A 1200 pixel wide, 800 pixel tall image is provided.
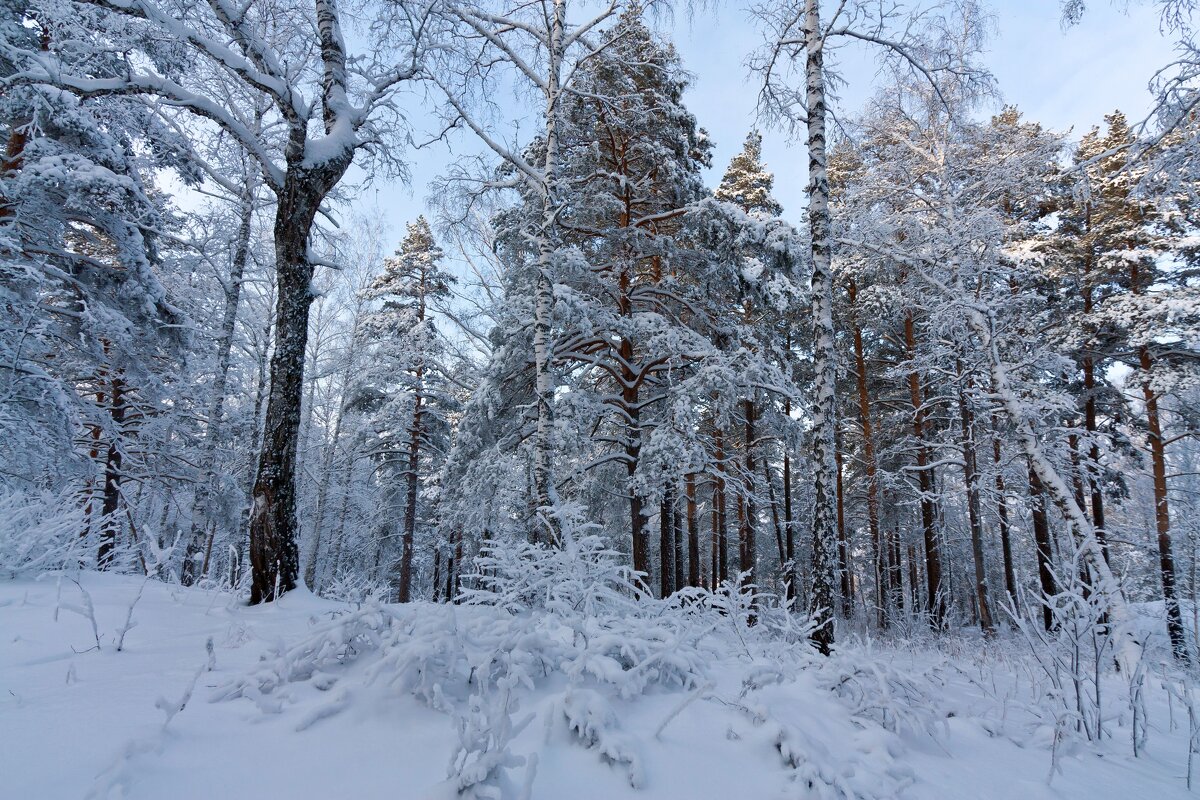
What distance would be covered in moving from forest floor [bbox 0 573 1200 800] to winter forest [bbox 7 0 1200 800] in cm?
2

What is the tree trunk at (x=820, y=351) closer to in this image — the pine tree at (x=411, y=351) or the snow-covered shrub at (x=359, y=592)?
the snow-covered shrub at (x=359, y=592)

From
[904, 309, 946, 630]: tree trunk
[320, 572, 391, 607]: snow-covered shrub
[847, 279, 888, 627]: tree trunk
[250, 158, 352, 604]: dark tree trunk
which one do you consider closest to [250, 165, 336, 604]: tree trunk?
[250, 158, 352, 604]: dark tree trunk

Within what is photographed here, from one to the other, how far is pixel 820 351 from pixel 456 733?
5.43 metres

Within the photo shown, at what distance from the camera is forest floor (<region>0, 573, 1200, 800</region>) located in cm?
164

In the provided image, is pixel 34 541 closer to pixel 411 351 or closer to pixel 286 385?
pixel 286 385

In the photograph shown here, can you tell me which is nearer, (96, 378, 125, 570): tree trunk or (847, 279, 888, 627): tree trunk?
(96, 378, 125, 570): tree trunk

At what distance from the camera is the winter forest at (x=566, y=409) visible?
2176mm

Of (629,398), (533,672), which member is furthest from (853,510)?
(533,672)

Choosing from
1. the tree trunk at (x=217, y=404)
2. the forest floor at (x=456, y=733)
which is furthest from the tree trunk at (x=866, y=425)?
the tree trunk at (x=217, y=404)

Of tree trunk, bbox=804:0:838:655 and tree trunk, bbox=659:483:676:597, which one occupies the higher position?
tree trunk, bbox=804:0:838:655

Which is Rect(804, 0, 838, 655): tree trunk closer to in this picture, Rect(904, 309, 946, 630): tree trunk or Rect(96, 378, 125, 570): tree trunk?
Rect(904, 309, 946, 630): tree trunk

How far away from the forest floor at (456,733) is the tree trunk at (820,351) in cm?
225

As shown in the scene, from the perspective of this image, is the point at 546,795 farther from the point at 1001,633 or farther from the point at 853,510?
the point at 853,510

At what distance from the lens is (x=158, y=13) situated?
4566 millimetres
